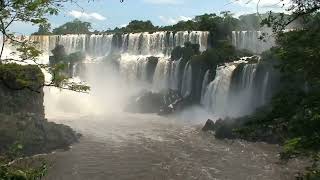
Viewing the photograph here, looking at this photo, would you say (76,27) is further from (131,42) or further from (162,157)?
(162,157)

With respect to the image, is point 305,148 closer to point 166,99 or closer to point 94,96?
point 166,99

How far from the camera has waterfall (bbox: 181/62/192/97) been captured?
42.9m

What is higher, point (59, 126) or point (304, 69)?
point (304, 69)

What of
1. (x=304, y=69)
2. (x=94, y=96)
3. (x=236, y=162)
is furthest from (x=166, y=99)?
(x=304, y=69)

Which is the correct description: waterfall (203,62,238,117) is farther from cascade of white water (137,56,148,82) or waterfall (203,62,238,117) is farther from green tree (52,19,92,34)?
green tree (52,19,92,34)

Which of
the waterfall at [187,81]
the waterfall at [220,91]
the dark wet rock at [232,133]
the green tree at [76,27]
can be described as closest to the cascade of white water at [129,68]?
the waterfall at [187,81]

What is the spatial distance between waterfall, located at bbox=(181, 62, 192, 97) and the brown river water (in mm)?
9329

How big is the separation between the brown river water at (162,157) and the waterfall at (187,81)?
933 centimetres

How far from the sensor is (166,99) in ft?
→ 140

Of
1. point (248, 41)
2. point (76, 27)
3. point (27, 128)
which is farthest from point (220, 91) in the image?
point (76, 27)

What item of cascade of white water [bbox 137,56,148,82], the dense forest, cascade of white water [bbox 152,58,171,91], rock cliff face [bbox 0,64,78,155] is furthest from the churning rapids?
the dense forest

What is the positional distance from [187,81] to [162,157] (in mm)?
19096

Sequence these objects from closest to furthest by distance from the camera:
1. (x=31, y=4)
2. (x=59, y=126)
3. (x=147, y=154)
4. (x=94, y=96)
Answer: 1. (x=31, y=4)
2. (x=147, y=154)
3. (x=59, y=126)
4. (x=94, y=96)

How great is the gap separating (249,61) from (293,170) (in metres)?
16.9
